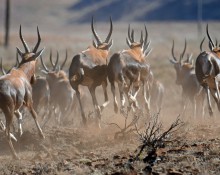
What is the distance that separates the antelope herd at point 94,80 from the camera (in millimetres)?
17016

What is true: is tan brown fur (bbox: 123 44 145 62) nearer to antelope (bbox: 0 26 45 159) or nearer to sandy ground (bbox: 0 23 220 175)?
sandy ground (bbox: 0 23 220 175)

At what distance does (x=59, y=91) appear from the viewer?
26797mm

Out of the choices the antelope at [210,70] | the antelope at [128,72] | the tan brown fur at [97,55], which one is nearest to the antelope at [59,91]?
the antelope at [128,72]

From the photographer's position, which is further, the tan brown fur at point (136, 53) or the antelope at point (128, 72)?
the tan brown fur at point (136, 53)

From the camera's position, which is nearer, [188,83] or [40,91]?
[40,91]

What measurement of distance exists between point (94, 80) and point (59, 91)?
20.1 feet

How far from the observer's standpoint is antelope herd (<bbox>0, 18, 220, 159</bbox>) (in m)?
17.0

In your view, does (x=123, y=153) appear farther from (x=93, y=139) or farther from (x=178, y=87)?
(x=178, y=87)

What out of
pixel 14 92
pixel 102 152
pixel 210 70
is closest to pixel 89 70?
Result: pixel 210 70

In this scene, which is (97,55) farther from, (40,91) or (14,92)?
(40,91)

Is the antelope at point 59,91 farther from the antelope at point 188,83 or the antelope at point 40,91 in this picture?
the antelope at point 188,83

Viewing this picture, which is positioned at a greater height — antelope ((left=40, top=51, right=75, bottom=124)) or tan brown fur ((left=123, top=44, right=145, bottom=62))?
tan brown fur ((left=123, top=44, right=145, bottom=62))

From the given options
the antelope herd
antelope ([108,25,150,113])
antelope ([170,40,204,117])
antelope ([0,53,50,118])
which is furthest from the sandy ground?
antelope ([170,40,204,117])

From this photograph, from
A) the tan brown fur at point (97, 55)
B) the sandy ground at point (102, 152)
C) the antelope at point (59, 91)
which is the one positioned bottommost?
the sandy ground at point (102, 152)
